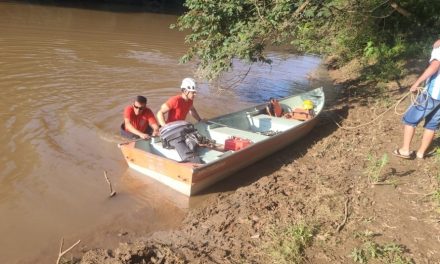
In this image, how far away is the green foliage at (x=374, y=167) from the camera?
6.02m

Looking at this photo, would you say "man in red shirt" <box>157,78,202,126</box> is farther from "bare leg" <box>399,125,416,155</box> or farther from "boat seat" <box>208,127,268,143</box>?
"bare leg" <box>399,125,416,155</box>

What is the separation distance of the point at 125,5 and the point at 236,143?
2364 cm

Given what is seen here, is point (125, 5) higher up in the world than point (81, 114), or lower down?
higher up

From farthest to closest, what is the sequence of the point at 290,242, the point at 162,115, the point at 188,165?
the point at 162,115
the point at 188,165
the point at 290,242

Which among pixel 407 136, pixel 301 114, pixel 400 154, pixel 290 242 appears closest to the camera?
pixel 290 242

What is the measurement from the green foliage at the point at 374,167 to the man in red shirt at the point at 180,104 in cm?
312

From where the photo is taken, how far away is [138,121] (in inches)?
304

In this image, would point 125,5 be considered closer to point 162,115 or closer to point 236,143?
point 162,115

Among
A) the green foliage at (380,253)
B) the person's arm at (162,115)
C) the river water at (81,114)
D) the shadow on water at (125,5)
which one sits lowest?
the river water at (81,114)

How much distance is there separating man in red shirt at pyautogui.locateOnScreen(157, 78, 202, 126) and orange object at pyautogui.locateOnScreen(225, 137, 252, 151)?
95 centimetres

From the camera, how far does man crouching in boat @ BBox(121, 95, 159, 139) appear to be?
7449 millimetres

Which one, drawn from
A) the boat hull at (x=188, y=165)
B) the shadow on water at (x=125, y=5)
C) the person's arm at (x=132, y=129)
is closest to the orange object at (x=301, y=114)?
the boat hull at (x=188, y=165)

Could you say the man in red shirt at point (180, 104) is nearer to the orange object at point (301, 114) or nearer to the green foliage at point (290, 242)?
the orange object at point (301, 114)

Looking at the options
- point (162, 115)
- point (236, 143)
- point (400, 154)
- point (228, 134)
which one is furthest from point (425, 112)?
point (162, 115)
